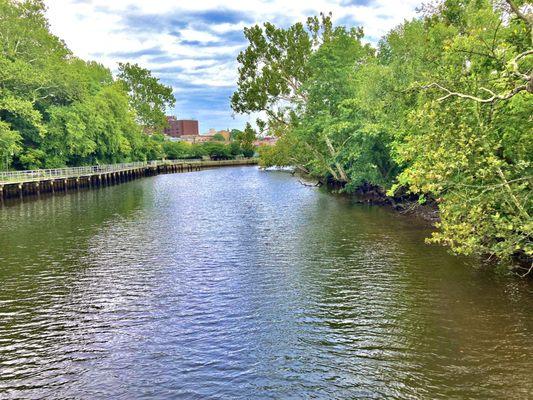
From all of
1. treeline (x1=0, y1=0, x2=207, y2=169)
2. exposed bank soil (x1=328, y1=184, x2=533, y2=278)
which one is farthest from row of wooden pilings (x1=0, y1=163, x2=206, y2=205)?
exposed bank soil (x1=328, y1=184, x2=533, y2=278)

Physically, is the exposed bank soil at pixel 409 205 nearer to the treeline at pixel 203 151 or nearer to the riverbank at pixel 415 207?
the riverbank at pixel 415 207

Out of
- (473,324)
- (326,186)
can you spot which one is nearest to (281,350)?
(473,324)

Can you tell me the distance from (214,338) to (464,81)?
12.1m

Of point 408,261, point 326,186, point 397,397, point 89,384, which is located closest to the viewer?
point 397,397

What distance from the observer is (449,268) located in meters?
17.9

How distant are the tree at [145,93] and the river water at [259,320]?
88082 mm

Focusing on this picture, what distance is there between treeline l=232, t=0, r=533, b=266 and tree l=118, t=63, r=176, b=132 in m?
57.7

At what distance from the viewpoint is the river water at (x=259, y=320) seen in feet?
31.8

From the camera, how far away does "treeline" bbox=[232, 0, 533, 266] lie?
1360 cm

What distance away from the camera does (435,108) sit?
14.1 m

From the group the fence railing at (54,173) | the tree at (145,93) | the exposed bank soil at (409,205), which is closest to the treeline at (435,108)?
the exposed bank soil at (409,205)

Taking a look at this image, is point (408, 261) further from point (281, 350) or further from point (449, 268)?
point (281, 350)

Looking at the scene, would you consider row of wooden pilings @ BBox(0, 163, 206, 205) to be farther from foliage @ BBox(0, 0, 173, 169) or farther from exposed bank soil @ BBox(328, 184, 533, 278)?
exposed bank soil @ BBox(328, 184, 533, 278)

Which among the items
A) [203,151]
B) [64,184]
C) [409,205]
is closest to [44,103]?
[64,184]
